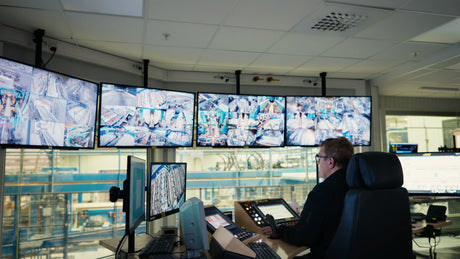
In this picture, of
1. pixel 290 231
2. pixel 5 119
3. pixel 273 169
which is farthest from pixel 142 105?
pixel 273 169

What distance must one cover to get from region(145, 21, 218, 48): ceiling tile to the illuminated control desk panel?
5.14 feet

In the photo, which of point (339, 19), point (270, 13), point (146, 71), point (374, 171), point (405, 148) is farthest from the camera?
point (146, 71)

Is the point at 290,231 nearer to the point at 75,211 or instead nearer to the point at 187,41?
the point at 187,41

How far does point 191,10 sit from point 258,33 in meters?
0.75

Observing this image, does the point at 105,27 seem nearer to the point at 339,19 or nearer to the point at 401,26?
the point at 339,19

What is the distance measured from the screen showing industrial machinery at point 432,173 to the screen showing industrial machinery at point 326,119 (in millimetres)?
1236

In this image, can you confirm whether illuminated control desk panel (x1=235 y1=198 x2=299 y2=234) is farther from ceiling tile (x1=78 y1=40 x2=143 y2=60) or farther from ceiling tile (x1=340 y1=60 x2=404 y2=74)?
ceiling tile (x1=340 y1=60 x2=404 y2=74)

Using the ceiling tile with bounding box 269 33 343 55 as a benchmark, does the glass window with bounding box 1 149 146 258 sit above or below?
below

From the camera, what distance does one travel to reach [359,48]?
142 inches

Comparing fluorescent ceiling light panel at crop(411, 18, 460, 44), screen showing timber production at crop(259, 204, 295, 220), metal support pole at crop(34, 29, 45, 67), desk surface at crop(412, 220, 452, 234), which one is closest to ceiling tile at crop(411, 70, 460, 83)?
fluorescent ceiling light panel at crop(411, 18, 460, 44)

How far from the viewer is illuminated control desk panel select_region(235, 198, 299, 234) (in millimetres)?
2473

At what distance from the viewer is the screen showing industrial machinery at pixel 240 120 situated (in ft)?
12.5

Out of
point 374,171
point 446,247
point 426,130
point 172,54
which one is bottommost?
point 446,247

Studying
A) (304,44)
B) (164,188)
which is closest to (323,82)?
(304,44)
